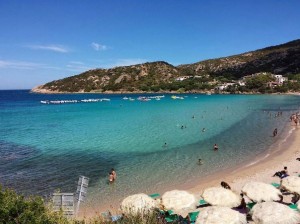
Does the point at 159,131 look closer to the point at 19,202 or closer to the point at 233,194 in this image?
the point at 233,194

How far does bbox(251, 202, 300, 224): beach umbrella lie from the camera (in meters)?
11.4

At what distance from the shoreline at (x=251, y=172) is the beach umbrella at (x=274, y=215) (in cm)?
699

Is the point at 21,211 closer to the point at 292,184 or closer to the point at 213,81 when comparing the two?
the point at 292,184

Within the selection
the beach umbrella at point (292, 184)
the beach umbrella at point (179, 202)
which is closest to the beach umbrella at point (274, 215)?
the beach umbrella at point (179, 202)

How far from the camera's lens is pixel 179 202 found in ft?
45.4

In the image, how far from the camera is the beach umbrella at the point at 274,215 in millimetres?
11367

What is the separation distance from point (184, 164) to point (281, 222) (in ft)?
50.3

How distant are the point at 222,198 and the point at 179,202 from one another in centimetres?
207

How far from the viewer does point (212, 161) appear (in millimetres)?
27641

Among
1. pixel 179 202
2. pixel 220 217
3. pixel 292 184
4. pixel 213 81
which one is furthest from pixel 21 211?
pixel 213 81

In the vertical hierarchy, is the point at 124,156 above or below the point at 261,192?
below

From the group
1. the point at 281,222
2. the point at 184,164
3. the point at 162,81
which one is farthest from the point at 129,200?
the point at 162,81

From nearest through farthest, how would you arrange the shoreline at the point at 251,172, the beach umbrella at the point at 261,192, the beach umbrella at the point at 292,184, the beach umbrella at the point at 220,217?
1. the beach umbrella at the point at 220,217
2. the beach umbrella at the point at 261,192
3. the beach umbrella at the point at 292,184
4. the shoreline at the point at 251,172

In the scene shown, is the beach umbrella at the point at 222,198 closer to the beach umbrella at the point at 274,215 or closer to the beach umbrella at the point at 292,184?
the beach umbrella at the point at 274,215
